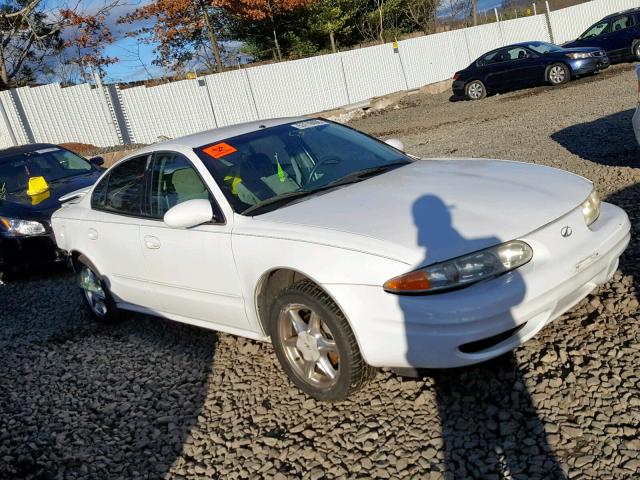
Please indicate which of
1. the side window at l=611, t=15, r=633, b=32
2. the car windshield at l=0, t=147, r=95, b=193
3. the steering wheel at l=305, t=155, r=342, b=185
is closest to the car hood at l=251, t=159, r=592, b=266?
the steering wheel at l=305, t=155, r=342, b=185

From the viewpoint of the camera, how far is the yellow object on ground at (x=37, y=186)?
774 cm

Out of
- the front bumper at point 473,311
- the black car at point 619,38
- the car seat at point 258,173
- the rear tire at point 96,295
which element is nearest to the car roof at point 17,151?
the rear tire at point 96,295

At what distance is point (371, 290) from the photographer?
2.99 meters

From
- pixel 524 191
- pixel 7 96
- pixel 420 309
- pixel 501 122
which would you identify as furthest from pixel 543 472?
pixel 7 96

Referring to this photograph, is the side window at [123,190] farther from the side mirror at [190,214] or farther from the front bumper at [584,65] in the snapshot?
the front bumper at [584,65]

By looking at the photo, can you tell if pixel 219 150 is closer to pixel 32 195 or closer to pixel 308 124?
pixel 308 124

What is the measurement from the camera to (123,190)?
16.0ft

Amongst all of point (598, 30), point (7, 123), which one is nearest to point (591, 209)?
point (7, 123)

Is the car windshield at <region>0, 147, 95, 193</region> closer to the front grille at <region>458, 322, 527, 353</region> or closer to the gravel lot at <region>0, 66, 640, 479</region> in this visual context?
the gravel lot at <region>0, 66, 640, 479</region>

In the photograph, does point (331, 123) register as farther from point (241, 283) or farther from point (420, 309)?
point (420, 309)

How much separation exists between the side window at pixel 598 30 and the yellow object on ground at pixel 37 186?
17090 mm

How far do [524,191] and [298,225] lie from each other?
49.8 inches

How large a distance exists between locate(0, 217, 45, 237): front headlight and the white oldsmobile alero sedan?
2910 mm

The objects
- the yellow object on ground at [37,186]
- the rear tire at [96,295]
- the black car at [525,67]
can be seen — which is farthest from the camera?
the black car at [525,67]
